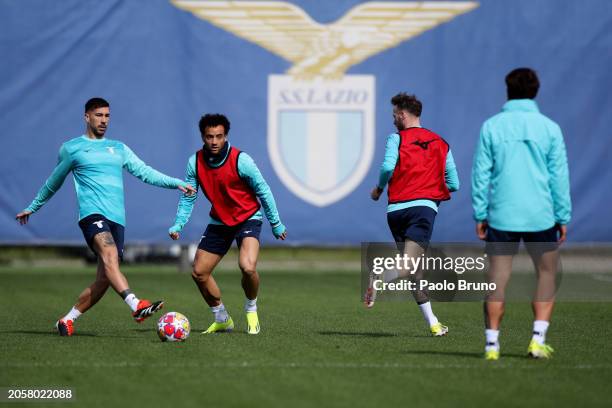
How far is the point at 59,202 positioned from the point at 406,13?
22.1 feet

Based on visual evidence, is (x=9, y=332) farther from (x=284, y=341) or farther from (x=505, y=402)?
(x=505, y=402)

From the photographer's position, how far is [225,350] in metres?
8.61

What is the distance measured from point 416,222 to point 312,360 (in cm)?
230

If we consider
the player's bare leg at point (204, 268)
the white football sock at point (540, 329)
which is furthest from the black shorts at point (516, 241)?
the player's bare leg at point (204, 268)

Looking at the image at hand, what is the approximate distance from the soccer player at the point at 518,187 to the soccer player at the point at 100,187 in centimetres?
320

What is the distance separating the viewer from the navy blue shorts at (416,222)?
9836mm

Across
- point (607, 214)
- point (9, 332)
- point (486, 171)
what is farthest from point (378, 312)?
point (607, 214)

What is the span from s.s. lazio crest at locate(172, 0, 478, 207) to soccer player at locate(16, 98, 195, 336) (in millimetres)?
8616

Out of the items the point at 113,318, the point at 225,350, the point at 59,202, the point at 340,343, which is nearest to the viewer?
the point at 225,350

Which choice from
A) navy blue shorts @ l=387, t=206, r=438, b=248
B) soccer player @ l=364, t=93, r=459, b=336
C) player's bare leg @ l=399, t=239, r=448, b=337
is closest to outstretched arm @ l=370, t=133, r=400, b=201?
soccer player @ l=364, t=93, r=459, b=336

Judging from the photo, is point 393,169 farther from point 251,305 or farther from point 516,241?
point 516,241

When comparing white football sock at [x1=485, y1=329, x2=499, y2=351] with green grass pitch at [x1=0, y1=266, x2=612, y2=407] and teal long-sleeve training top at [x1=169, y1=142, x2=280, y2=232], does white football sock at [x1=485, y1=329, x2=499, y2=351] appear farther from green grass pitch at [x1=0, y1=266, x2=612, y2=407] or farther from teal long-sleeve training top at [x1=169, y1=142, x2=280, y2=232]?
teal long-sleeve training top at [x1=169, y1=142, x2=280, y2=232]

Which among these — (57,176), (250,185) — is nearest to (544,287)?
(250,185)

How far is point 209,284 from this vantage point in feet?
33.3
